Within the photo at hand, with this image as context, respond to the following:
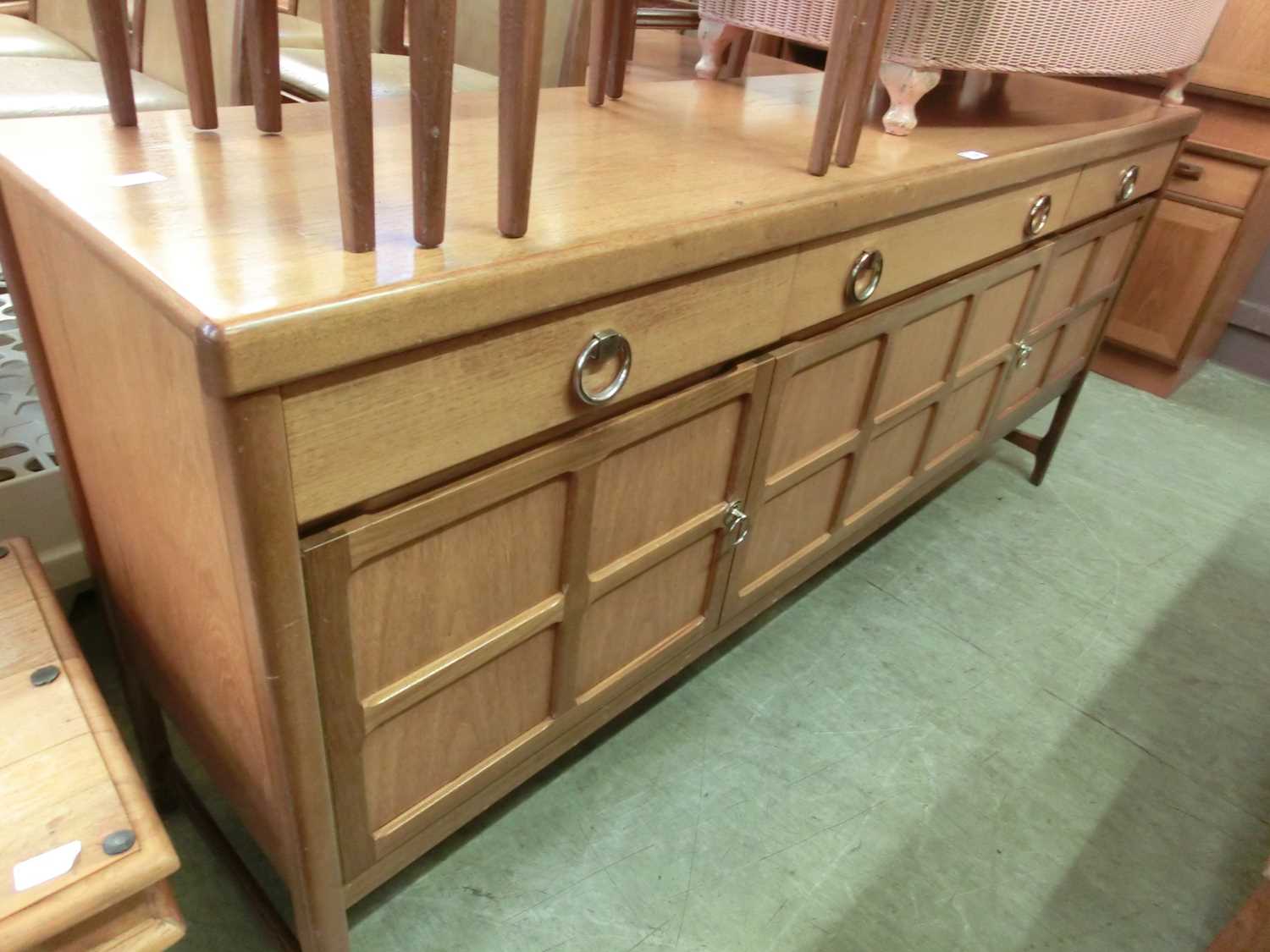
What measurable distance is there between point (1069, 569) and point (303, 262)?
1.50 m

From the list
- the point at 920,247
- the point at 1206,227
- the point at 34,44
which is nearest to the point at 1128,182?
the point at 920,247

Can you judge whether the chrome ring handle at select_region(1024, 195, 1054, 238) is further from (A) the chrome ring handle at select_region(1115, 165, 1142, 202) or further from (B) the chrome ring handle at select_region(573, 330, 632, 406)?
(B) the chrome ring handle at select_region(573, 330, 632, 406)

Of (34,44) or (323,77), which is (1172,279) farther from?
(34,44)

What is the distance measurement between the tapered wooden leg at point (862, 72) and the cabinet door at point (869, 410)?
0.60 ft

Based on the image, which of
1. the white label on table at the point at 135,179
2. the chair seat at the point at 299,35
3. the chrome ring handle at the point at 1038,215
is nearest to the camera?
the white label on table at the point at 135,179

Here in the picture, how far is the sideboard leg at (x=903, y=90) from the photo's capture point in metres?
1.01

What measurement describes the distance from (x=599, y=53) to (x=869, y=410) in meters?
0.52

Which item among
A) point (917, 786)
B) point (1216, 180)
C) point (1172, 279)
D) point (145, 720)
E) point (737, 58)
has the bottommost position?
point (917, 786)

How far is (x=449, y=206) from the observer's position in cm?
62

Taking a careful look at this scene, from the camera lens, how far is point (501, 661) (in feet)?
2.49

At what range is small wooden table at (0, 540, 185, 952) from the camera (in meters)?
0.55

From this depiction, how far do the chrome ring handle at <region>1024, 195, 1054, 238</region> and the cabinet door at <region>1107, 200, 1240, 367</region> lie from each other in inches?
45.7

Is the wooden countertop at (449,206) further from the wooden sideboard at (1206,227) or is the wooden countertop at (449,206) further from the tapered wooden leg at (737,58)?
the wooden sideboard at (1206,227)

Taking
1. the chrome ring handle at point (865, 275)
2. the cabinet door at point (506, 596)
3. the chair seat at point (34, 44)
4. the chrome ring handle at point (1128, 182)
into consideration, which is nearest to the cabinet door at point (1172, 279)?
the chrome ring handle at point (1128, 182)
